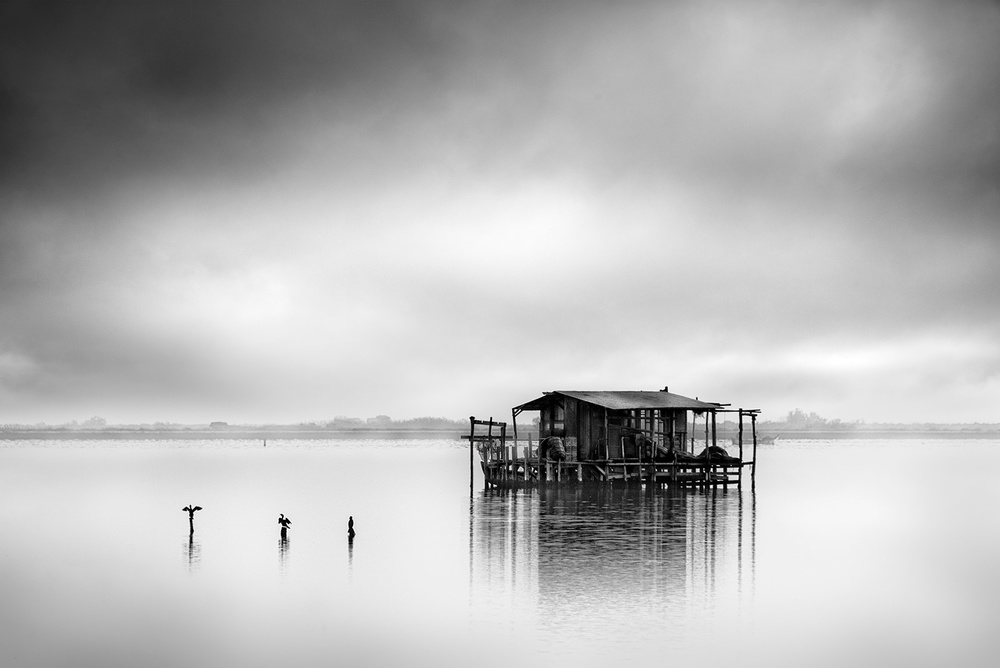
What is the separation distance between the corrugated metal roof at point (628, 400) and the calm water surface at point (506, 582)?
17.1ft

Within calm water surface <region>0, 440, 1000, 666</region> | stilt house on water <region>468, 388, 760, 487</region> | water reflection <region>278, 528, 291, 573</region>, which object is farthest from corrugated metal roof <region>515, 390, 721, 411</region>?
water reflection <region>278, 528, 291, 573</region>

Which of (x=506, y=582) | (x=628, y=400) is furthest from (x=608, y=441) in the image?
(x=506, y=582)

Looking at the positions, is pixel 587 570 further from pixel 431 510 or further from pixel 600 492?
pixel 600 492

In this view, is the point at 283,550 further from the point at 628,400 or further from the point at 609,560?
the point at 628,400

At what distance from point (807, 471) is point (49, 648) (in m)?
91.6

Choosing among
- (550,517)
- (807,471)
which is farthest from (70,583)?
(807,471)

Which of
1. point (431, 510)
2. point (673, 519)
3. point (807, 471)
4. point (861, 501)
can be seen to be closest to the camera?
point (673, 519)

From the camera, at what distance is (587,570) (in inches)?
1325

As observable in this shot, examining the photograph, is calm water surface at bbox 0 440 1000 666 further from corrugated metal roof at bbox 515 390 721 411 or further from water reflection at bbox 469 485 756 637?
corrugated metal roof at bbox 515 390 721 411

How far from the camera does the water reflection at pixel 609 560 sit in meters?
28.0

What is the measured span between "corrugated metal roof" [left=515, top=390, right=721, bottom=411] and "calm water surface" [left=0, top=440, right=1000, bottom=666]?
17.1ft

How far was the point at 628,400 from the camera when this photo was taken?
63500mm

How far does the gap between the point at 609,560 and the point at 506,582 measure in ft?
16.4

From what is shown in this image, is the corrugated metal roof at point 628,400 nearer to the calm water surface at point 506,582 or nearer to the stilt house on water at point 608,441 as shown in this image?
the stilt house on water at point 608,441
